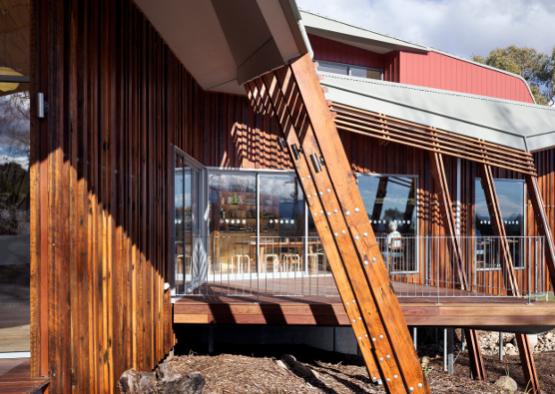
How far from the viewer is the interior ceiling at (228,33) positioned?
5086mm

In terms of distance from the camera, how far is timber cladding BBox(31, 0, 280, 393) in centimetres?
387

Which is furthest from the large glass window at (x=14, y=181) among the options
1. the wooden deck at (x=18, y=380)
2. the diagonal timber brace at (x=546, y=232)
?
the diagonal timber brace at (x=546, y=232)

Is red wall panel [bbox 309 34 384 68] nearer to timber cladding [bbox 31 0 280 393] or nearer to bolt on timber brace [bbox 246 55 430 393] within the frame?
timber cladding [bbox 31 0 280 393]

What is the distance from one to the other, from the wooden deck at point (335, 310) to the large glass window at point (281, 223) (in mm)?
2183

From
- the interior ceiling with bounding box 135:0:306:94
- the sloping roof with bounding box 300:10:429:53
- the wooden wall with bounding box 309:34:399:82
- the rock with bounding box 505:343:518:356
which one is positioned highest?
the sloping roof with bounding box 300:10:429:53

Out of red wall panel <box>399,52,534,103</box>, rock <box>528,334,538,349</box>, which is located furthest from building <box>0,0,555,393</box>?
rock <box>528,334,538,349</box>

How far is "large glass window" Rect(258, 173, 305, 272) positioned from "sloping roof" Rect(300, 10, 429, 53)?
171 inches

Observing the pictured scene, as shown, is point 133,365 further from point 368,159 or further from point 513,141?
point 513,141

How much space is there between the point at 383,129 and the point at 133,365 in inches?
262

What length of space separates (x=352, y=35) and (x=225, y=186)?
560 centimetres

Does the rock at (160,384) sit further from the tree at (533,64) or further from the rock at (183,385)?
the tree at (533,64)

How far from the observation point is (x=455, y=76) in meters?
15.3

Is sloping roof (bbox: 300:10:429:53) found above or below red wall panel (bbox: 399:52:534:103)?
above

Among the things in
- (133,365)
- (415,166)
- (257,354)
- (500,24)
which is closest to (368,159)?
(415,166)
